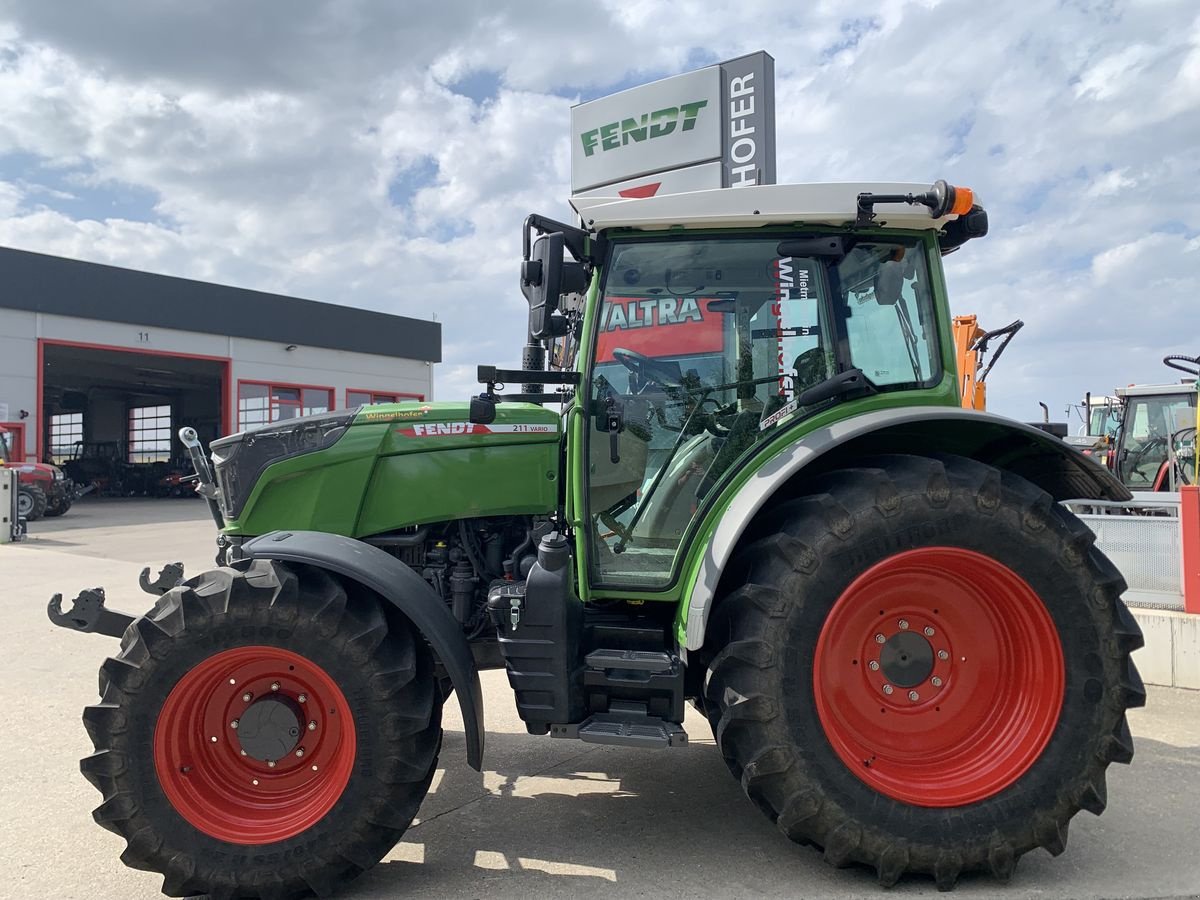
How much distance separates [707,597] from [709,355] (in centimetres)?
93

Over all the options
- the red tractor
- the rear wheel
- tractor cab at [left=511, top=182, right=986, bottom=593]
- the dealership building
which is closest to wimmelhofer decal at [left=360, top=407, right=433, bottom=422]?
tractor cab at [left=511, top=182, right=986, bottom=593]

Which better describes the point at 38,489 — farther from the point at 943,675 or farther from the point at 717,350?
the point at 943,675

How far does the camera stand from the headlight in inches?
136

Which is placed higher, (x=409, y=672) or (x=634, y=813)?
(x=409, y=672)

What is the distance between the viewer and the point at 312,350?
27.5 metres

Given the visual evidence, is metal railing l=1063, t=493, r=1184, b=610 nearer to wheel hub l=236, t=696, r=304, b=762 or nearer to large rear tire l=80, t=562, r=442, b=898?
large rear tire l=80, t=562, r=442, b=898

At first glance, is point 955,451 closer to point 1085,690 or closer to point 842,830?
point 1085,690

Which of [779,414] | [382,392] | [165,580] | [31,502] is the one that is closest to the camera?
[779,414]

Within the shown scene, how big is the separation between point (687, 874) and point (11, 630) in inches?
266

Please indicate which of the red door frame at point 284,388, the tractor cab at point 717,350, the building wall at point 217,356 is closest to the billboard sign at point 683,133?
the tractor cab at point 717,350

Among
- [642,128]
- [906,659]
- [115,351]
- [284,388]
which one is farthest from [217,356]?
[906,659]

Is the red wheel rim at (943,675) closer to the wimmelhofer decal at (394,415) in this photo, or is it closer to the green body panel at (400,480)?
the green body panel at (400,480)

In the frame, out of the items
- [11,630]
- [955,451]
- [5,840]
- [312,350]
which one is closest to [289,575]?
[5,840]

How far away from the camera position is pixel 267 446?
3.48m
